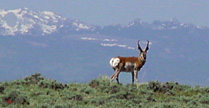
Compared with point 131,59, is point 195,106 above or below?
below

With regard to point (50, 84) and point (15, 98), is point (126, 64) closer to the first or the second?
point (50, 84)

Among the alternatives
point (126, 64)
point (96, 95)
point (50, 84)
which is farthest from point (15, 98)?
point (126, 64)

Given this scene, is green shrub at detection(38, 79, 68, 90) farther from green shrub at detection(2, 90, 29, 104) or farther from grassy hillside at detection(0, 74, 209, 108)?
green shrub at detection(2, 90, 29, 104)

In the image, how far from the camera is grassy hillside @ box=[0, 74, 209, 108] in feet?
63.3

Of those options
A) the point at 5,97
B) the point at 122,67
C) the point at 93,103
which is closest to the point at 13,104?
the point at 5,97

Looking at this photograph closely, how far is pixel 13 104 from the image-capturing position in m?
18.7

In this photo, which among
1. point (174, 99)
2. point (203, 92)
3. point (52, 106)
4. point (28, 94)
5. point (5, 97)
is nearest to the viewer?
point (52, 106)

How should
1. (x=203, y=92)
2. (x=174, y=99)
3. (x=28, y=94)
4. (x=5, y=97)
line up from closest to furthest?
(x=5, y=97) < (x=28, y=94) < (x=174, y=99) < (x=203, y=92)

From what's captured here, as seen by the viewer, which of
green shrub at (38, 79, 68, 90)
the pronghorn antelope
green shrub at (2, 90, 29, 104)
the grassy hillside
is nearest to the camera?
green shrub at (2, 90, 29, 104)

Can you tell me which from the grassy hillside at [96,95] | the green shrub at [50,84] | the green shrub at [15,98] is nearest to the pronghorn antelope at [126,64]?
the grassy hillside at [96,95]

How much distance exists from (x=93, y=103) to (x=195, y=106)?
12.4 ft

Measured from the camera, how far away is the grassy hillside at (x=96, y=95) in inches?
760

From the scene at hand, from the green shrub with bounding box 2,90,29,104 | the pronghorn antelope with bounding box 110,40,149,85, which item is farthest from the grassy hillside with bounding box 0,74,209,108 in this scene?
the pronghorn antelope with bounding box 110,40,149,85

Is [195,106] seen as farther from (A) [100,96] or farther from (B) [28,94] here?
(B) [28,94]
